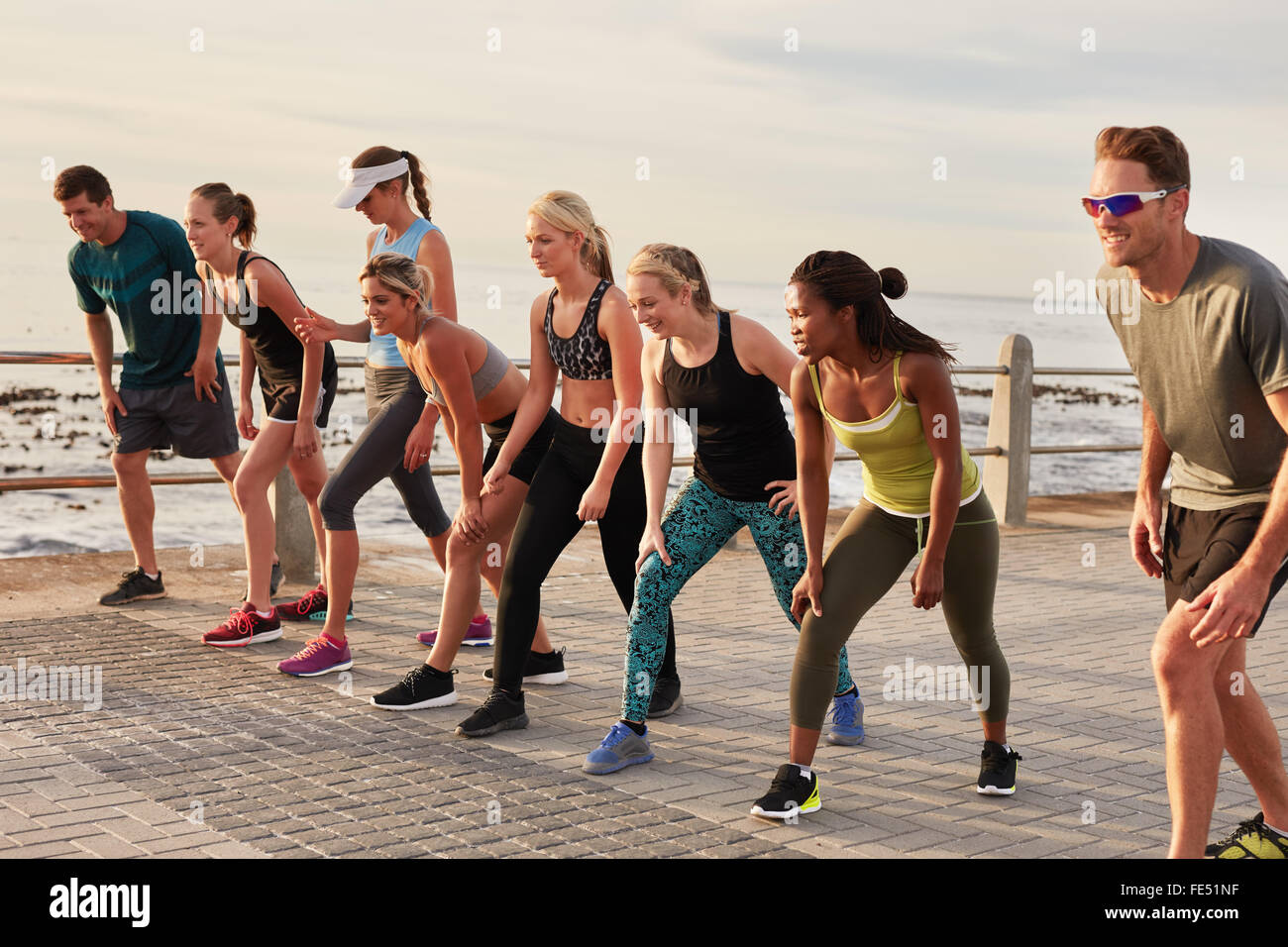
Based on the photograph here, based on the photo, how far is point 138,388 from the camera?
8.34 meters

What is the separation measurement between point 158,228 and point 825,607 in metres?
5.23

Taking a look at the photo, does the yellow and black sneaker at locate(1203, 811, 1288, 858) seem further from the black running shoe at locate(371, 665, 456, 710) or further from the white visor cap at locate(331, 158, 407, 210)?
the white visor cap at locate(331, 158, 407, 210)

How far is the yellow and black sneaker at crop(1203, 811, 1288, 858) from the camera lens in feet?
14.0

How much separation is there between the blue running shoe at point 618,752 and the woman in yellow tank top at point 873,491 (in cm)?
71

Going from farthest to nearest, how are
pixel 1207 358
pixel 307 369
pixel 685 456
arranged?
pixel 685 456
pixel 307 369
pixel 1207 358

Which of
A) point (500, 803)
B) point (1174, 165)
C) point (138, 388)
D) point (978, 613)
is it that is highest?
point (1174, 165)

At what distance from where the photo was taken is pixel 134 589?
826 centimetres

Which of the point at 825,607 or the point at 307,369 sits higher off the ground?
the point at 307,369

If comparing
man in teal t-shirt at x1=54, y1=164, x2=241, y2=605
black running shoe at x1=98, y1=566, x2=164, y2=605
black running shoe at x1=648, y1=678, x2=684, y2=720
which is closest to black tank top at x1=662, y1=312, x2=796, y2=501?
black running shoe at x1=648, y1=678, x2=684, y2=720

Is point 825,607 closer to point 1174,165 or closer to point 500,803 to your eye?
point 500,803

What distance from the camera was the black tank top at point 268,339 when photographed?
7309mm

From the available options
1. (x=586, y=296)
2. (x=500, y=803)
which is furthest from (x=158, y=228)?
(x=500, y=803)
